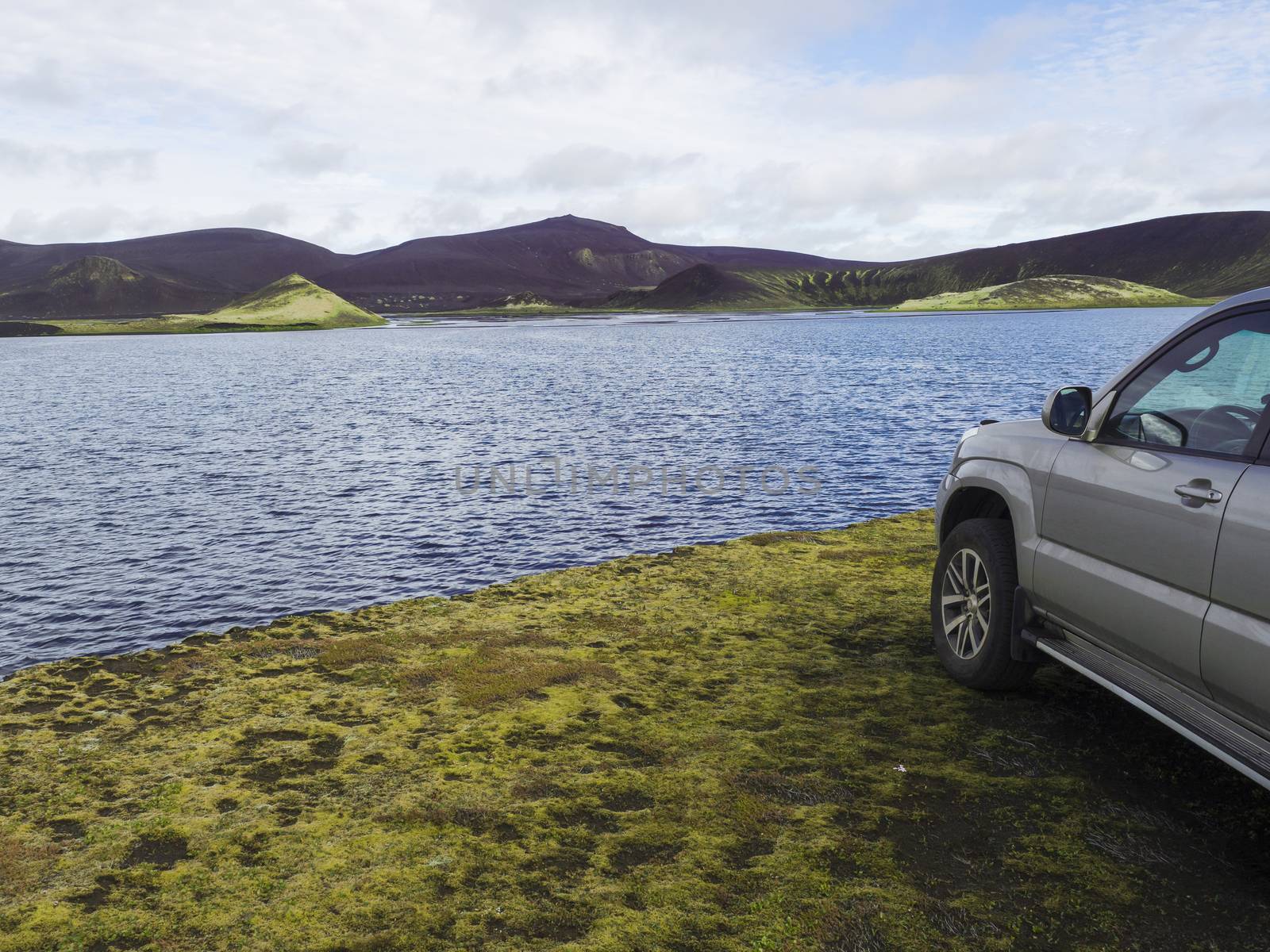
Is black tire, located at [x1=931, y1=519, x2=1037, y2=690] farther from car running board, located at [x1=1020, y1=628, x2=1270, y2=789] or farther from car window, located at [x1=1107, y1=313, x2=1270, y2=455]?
car window, located at [x1=1107, y1=313, x2=1270, y2=455]

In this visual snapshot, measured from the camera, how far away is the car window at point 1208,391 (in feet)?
13.9

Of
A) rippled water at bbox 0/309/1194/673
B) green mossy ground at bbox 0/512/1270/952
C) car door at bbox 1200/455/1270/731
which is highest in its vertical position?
car door at bbox 1200/455/1270/731

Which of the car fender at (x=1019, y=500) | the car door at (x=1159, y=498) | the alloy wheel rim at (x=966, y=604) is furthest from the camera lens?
the alloy wheel rim at (x=966, y=604)

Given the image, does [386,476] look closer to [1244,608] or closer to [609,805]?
[609,805]

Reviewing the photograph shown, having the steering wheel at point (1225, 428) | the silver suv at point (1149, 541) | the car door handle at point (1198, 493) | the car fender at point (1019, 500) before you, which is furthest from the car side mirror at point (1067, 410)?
the car door handle at point (1198, 493)

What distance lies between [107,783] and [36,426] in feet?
122

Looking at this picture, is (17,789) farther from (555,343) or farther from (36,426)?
(555,343)

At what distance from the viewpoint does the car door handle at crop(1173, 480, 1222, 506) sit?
392 cm

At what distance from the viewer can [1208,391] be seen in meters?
4.45

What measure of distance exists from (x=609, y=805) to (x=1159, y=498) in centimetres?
321

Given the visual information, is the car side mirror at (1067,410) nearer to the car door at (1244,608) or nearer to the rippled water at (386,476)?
the car door at (1244,608)

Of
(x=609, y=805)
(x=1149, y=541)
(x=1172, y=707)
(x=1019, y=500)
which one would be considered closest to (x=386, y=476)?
(x=609, y=805)

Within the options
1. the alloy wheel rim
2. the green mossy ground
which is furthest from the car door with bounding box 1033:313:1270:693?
the green mossy ground

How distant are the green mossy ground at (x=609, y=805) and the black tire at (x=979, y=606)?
24cm
